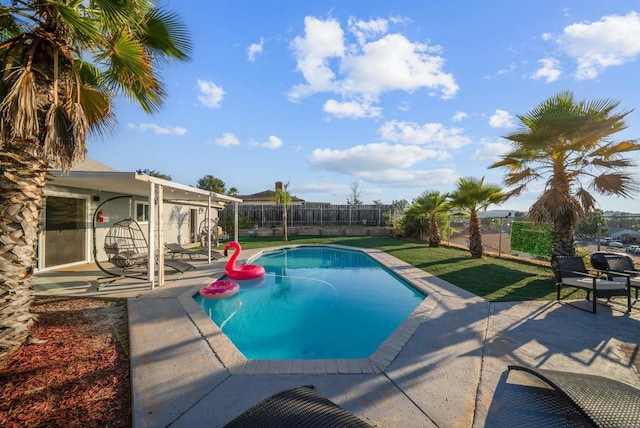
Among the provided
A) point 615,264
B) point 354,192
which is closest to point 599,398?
point 615,264

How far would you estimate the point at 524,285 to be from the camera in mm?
7309

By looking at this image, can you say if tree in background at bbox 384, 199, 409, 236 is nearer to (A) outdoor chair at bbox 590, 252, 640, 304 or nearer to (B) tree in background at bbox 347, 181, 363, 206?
(A) outdoor chair at bbox 590, 252, 640, 304

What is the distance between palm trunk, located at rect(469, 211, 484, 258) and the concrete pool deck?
6.69m

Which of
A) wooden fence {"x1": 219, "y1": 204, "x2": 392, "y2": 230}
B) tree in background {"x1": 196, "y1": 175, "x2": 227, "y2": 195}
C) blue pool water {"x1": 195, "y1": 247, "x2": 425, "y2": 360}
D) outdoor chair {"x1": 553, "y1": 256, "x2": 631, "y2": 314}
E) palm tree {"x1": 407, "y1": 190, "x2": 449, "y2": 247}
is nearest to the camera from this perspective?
blue pool water {"x1": 195, "y1": 247, "x2": 425, "y2": 360}

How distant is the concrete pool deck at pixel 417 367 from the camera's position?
99.8 inches

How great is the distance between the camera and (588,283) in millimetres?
5566

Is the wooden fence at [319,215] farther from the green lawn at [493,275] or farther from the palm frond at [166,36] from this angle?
the palm frond at [166,36]

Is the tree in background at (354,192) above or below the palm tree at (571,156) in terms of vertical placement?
above

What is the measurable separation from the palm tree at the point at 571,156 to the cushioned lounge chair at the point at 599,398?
751 cm

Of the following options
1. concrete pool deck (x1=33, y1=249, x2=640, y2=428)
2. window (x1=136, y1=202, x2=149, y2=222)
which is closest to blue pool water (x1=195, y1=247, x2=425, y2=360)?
concrete pool deck (x1=33, y1=249, x2=640, y2=428)

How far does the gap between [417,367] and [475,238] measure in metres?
10.7

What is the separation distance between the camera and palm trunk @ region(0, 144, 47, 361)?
3.40 m

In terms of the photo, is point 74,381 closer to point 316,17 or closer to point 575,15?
point 316,17

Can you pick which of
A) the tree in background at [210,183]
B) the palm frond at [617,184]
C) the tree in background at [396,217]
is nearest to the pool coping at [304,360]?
the palm frond at [617,184]
